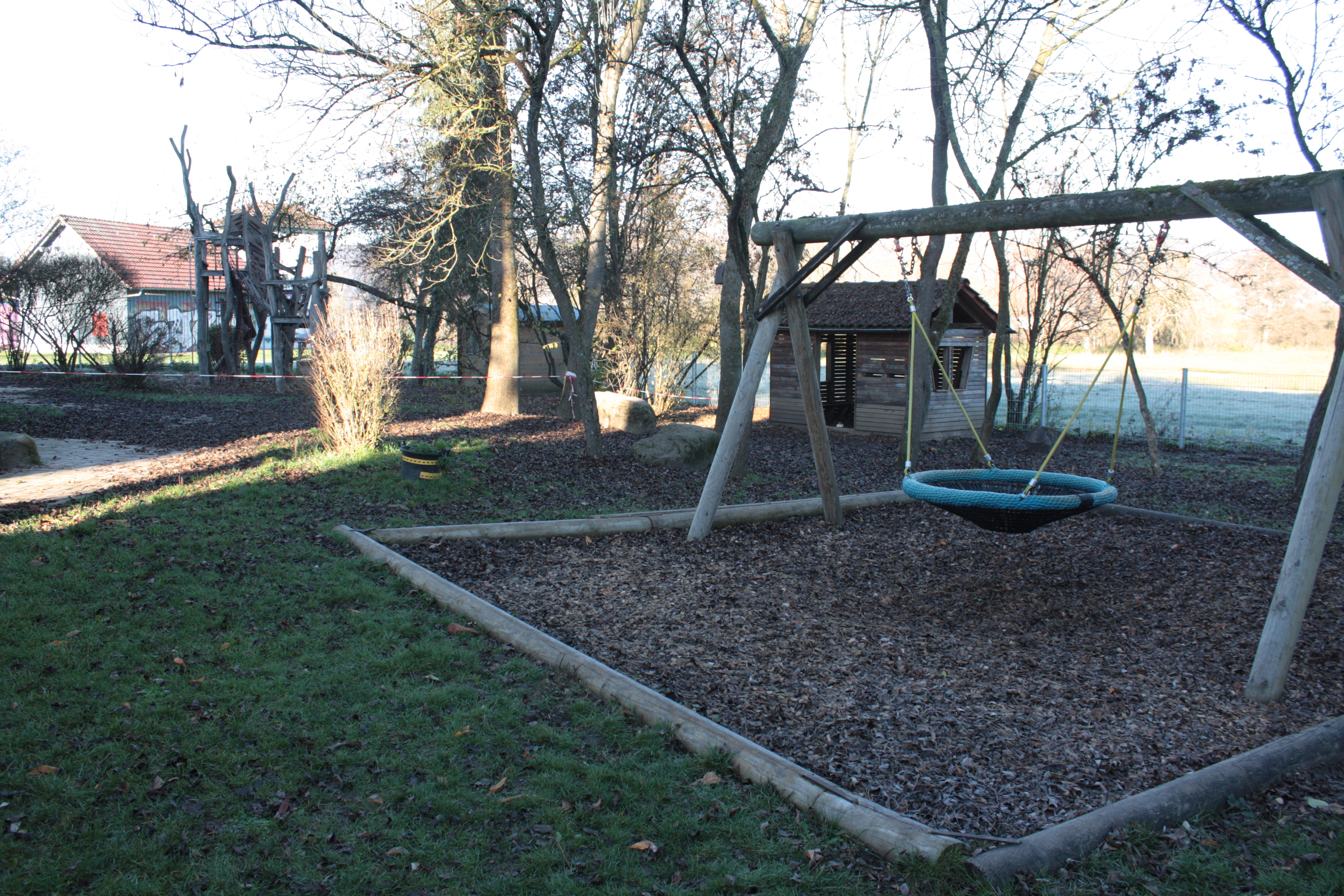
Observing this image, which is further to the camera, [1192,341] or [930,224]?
[1192,341]

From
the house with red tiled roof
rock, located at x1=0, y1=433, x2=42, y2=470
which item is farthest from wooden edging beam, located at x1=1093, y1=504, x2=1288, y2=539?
the house with red tiled roof

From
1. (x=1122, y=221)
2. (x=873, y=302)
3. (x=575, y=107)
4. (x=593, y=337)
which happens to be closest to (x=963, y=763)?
(x=1122, y=221)

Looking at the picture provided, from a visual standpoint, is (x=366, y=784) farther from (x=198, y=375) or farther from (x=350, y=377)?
(x=198, y=375)

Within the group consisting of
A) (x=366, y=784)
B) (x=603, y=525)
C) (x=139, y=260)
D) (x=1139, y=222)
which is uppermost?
(x=139, y=260)

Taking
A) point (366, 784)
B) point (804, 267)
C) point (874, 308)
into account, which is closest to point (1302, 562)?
point (804, 267)

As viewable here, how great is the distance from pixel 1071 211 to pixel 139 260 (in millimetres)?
37754

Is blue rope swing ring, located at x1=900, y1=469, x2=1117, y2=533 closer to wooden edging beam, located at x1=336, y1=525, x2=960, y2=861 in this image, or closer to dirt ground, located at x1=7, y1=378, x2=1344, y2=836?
dirt ground, located at x1=7, y1=378, x2=1344, y2=836

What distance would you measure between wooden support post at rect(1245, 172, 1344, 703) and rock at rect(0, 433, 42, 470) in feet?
37.1

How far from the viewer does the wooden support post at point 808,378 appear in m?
6.86

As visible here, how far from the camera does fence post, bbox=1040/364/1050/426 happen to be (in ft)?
55.0

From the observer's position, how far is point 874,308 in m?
16.4

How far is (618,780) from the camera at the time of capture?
128 inches

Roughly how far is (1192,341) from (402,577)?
54.4m

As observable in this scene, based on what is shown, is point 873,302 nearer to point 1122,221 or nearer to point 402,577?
point 1122,221
